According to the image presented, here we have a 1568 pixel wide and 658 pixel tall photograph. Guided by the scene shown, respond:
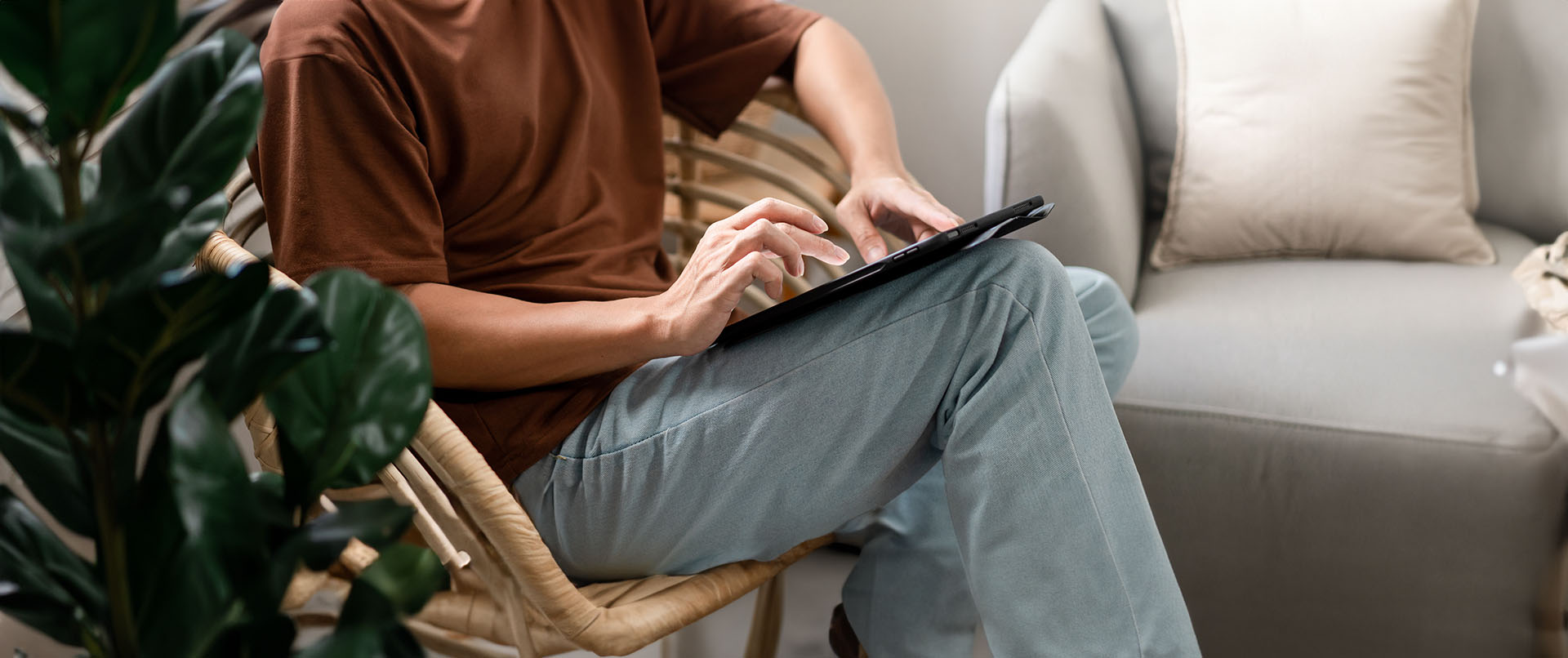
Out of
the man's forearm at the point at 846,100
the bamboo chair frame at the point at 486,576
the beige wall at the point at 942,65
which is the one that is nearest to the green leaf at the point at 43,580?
the bamboo chair frame at the point at 486,576

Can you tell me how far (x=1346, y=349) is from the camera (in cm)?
118

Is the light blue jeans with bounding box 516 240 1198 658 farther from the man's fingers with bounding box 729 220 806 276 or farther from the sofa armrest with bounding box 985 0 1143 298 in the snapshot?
the sofa armrest with bounding box 985 0 1143 298

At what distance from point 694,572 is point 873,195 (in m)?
0.40

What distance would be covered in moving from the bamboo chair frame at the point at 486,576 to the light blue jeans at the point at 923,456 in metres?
0.03

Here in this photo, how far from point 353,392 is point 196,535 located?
0.06 m

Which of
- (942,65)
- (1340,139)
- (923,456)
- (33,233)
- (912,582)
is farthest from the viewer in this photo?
(942,65)

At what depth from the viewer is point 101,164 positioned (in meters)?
0.34

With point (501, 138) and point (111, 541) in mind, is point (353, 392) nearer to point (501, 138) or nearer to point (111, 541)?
point (111, 541)

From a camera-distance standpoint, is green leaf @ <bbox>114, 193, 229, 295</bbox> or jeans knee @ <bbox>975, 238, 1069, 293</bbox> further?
jeans knee @ <bbox>975, 238, 1069, 293</bbox>

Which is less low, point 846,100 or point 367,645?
point 367,645

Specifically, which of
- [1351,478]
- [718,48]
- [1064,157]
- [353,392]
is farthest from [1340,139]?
[353,392]

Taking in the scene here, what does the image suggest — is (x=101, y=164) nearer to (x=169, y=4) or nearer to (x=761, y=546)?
(x=169, y=4)

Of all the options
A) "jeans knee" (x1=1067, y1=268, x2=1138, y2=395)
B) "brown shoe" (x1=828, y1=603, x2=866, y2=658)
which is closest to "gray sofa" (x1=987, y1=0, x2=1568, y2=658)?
"jeans knee" (x1=1067, y1=268, x2=1138, y2=395)

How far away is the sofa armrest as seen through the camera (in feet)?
4.20
